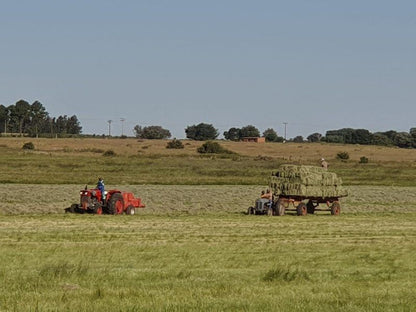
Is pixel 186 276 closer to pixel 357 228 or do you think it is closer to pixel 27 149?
pixel 357 228

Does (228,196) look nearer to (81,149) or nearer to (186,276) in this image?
(186,276)

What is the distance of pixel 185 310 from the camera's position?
10352mm

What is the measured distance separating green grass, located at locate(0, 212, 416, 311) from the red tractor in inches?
180

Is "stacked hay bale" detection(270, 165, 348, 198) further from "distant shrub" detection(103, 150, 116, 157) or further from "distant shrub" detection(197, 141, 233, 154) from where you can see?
"distant shrub" detection(197, 141, 233, 154)

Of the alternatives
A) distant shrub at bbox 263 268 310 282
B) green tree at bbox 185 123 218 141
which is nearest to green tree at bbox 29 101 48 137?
green tree at bbox 185 123 218 141

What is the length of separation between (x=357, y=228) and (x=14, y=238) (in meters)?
10.5

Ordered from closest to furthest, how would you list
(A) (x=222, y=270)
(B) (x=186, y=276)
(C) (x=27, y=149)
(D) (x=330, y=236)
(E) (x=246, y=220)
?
(B) (x=186, y=276) → (A) (x=222, y=270) → (D) (x=330, y=236) → (E) (x=246, y=220) → (C) (x=27, y=149)

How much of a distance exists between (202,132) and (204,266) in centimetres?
13903

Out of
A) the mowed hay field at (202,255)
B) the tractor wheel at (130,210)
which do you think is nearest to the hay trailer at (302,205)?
the mowed hay field at (202,255)

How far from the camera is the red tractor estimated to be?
32.1m

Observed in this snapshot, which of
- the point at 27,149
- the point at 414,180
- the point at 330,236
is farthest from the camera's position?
the point at 27,149

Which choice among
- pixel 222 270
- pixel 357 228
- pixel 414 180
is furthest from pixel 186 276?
pixel 414 180

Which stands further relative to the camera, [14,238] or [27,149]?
[27,149]

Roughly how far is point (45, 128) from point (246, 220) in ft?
442
